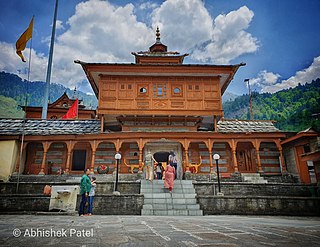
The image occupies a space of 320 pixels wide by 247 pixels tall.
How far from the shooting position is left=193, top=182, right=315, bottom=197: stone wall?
39.1 ft

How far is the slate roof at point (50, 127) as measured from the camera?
17062 millimetres

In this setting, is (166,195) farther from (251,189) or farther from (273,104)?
(273,104)

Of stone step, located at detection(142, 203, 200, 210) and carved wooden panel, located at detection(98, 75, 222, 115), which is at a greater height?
carved wooden panel, located at detection(98, 75, 222, 115)

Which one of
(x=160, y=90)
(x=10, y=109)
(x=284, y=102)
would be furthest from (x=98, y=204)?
(x=10, y=109)

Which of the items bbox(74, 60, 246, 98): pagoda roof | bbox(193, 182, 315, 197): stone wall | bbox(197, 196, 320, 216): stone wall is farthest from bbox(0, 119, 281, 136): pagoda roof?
bbox(197, 196, 320, 216): stone wall

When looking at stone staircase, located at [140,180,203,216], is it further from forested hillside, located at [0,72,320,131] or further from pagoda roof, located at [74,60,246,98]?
forested hillside, located at [0,72,320,131]

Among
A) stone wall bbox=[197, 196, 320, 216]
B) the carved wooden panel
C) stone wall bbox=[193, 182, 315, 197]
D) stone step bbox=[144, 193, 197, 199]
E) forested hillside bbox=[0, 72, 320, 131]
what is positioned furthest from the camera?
forested hillside bbox=[0, 72, 320, 131]

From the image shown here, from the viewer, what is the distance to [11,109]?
98.3m

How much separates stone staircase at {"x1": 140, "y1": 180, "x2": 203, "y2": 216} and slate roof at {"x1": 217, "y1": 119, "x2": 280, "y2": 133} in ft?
27.8

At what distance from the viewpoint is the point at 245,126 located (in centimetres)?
1950

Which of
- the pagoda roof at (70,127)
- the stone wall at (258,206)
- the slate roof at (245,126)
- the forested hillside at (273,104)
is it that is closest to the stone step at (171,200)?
Result: the stone wall at (258,206)

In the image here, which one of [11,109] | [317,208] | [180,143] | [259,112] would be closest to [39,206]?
[180,143]

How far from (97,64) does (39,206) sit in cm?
1145

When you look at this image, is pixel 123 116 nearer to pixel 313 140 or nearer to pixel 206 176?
pixel 206 176
